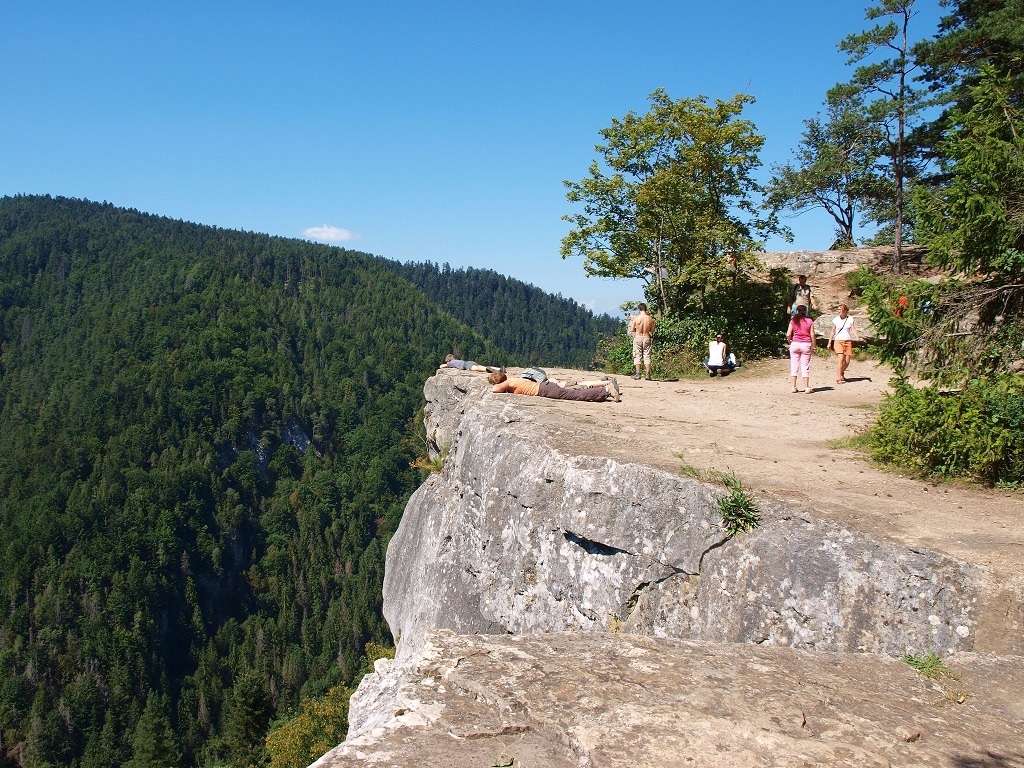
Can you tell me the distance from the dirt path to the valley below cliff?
4 cm

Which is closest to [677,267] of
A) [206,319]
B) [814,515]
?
[814,515]

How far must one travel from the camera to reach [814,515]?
629cm

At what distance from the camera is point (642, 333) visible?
1656 centimetres

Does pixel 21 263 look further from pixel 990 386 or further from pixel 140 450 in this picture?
pixel 990 386

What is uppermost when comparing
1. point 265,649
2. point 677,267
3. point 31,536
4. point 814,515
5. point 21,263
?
point 21,263

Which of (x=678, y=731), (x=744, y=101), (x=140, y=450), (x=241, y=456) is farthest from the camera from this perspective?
(x=241, y=456)

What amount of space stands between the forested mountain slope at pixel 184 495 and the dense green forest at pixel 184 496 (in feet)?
1.25

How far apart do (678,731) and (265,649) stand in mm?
110333

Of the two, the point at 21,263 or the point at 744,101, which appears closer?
the point at 744,101

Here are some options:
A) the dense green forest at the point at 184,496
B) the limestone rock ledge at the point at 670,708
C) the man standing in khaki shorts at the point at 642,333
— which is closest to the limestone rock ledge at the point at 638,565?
the limestone rock ledge at the point at 670,708

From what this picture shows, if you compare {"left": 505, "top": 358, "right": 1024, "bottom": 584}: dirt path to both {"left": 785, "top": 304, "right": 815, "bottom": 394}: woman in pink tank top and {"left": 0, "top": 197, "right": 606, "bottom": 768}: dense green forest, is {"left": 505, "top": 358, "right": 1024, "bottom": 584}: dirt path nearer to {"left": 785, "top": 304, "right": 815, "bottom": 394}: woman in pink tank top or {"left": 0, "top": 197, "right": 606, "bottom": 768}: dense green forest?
{"left": 785, "top": 304, "right": 815, "bottom": 394}: woman in pink tank top

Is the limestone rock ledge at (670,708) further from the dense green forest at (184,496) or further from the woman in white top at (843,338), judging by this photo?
the dense green forest at (184,496)

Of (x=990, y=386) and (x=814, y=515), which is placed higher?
(x=990, y=386)

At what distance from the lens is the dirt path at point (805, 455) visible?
6.02m
